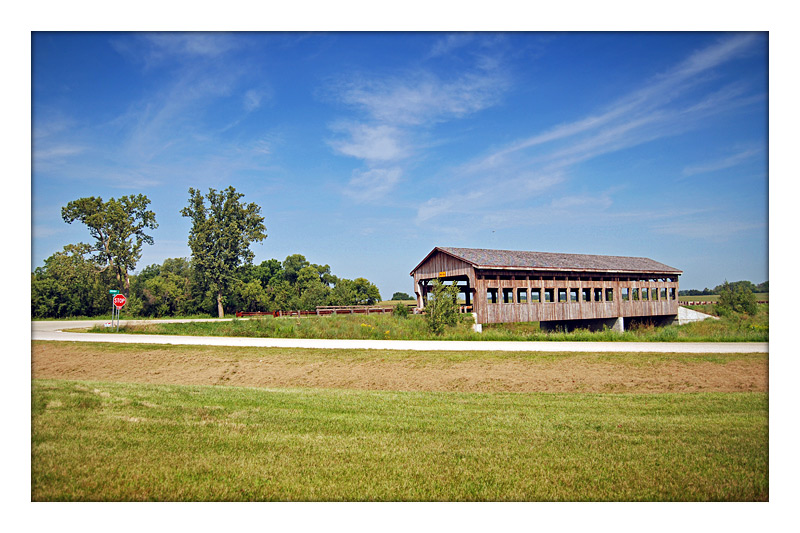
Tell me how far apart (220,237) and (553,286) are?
29.8 metres

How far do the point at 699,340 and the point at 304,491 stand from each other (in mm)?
15612

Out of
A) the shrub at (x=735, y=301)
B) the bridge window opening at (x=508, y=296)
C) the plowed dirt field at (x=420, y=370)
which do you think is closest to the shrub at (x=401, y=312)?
the bridge window opening at (x=508, y=296)

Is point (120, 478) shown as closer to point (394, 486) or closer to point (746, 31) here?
point (394, 486)

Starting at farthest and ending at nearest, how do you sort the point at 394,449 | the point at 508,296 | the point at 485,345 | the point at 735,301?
the point at 508,296 → the point at 485,345 → the point at 735,301 → the point at 394,449

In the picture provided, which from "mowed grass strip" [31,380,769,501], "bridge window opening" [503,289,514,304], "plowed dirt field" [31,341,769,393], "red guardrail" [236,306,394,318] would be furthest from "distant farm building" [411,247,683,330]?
"mowed grass strip" [31,380,769,501]

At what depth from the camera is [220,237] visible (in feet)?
138

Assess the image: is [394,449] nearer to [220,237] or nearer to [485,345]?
[485,345]

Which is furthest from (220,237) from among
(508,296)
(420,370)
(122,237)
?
(420,370)

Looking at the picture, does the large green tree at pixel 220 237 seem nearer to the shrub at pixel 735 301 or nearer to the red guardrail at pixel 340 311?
the red guardrail at pixel 340 311

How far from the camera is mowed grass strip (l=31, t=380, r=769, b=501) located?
14.2 ft

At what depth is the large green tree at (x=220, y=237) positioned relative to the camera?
41250 millimetres

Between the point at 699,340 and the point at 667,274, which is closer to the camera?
the point at 699,340
